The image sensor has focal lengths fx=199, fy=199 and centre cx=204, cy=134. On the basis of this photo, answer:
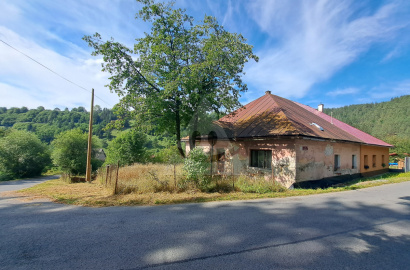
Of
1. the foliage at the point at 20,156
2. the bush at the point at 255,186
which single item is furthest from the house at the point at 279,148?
the foliage at the point at 20,156

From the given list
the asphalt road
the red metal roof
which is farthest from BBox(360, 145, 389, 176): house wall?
the asphalt road

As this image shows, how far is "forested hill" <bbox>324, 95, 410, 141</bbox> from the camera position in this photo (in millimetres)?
62000

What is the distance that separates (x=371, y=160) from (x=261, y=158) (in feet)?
42.8

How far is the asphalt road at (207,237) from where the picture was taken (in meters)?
3.06

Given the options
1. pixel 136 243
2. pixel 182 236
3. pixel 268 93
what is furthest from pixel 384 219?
pixel 268 93

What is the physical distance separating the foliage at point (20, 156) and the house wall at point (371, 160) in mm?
40834

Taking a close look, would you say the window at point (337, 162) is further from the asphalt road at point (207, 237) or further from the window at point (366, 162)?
the asphalt road at point (207, 237)

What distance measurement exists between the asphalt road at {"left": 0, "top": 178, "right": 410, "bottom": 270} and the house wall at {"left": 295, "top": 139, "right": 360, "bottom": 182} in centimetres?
356

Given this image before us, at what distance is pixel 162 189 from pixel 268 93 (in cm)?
1194

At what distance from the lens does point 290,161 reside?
9.56m

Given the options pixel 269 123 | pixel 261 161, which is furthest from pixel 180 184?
pixel 269 123

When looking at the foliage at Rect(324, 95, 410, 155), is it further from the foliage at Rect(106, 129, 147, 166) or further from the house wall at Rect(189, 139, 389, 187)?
the foliage at Rect(106, 129, 147, 166)

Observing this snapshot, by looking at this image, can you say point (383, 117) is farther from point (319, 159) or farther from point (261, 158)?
point (261, 158)

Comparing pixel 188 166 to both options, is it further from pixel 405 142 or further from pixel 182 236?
pixel 405 142
